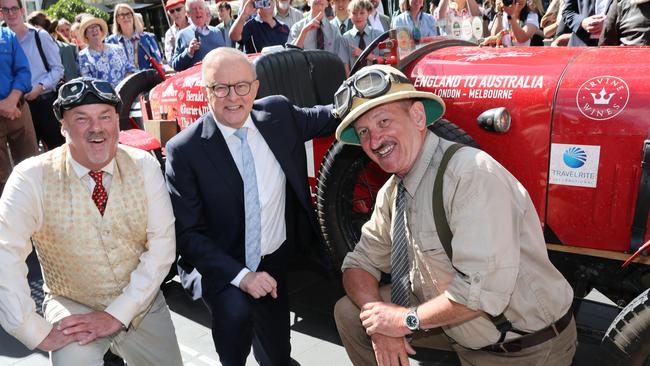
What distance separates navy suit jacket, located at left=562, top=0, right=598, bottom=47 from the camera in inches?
163

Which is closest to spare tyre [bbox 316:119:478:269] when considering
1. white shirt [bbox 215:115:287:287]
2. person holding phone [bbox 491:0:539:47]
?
white shirt [bbox 215:115:287:287]

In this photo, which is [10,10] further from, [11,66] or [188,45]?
[188,45]

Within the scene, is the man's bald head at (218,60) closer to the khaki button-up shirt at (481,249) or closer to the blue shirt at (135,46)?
the khaki button-up shirt at (481,249)

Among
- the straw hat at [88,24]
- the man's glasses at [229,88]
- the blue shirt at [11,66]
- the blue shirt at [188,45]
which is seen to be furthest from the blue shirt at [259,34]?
the man's glasses at [229,88]

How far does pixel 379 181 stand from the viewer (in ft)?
10.8

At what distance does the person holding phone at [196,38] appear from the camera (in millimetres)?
5281

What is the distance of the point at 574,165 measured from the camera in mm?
2465

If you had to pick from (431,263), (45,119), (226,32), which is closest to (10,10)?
(45,119)

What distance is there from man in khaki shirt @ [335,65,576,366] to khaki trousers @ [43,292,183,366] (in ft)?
2.68

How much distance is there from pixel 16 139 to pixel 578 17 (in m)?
4.69

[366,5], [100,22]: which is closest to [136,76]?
[100,22]

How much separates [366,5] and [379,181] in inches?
103

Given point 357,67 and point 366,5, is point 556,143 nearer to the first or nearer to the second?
point 357,67

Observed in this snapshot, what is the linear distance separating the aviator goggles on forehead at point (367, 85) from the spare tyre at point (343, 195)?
83 cm
